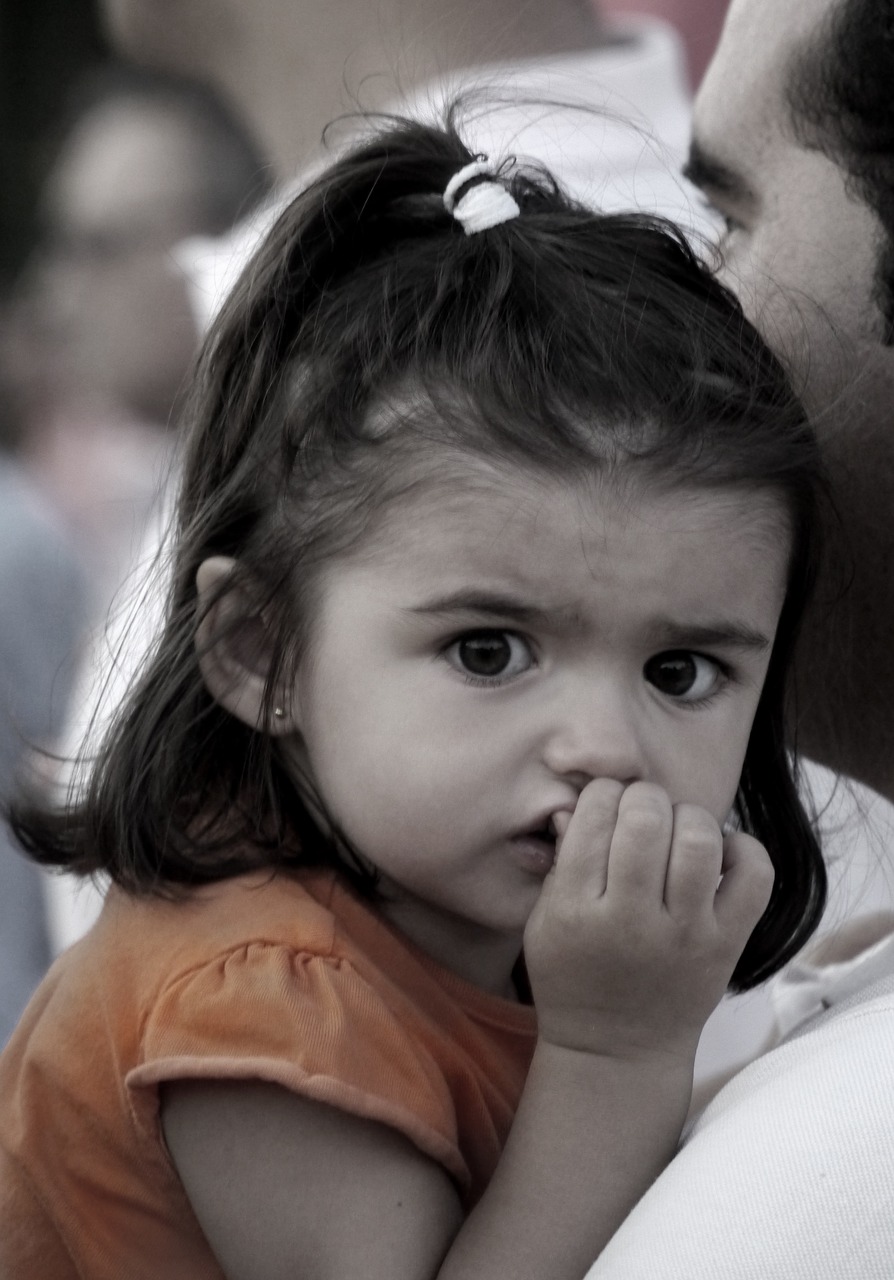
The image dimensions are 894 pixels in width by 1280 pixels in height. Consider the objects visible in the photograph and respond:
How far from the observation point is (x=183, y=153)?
5363mm

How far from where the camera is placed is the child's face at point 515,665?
131 centimetres

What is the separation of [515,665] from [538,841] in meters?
0.15

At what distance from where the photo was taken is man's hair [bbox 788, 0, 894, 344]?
1495mm

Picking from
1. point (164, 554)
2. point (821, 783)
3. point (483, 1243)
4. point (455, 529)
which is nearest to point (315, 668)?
point (455, 529)

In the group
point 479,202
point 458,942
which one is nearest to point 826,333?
point 479,202

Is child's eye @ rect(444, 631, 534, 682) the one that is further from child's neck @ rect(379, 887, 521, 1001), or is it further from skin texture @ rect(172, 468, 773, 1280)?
child's neck @ rect(379, 887, 521, 1001)

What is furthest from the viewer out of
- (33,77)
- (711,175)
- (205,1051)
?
(33,77)

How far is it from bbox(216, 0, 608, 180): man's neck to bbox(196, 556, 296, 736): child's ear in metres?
1.78

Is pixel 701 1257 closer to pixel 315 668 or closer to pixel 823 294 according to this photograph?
pixel 315 668

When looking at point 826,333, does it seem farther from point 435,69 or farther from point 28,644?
point 28,644

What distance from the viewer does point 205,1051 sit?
1266 mm

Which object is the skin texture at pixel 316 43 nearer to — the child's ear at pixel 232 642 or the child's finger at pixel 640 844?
the child's ear at pixel 232 642

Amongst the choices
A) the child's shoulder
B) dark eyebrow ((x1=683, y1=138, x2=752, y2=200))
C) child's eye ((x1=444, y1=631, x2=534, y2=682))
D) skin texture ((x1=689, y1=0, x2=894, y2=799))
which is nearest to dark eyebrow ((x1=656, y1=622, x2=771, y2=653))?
child's eye ((x1=444, y1=631, x2=534, y2=682))

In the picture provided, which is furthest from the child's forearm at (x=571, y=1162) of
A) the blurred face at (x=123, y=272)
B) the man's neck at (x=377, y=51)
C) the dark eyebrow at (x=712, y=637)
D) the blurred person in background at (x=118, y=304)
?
the blurred face at (x=123, y=272)
